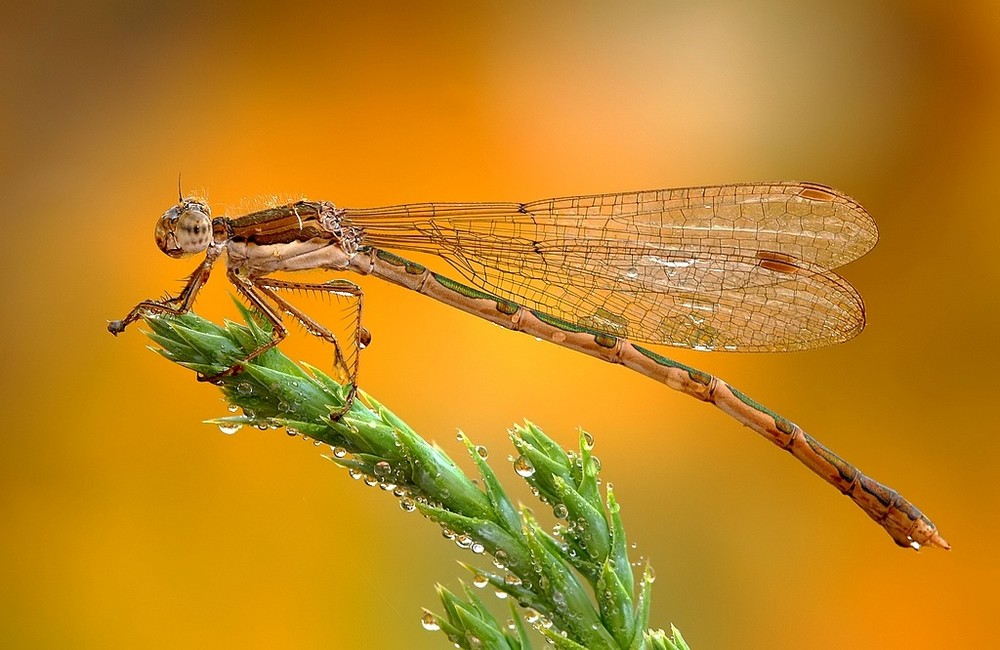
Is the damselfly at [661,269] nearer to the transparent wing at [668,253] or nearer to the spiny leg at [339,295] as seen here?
the transparent wing at [668,253]

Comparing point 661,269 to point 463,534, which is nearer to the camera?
point 463,534

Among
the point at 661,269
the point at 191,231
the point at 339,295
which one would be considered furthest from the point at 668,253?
the point at 191,231

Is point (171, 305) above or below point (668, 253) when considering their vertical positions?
below

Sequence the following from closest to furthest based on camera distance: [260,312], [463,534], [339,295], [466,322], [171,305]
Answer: [463,534] < [171,305] < [260,312] < [339,295] < [466,322]

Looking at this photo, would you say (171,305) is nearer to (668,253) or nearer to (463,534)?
(463,534)

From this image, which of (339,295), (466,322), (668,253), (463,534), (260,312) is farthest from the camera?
(466,322)

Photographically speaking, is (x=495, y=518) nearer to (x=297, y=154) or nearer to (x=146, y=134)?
(x=297, y=154)

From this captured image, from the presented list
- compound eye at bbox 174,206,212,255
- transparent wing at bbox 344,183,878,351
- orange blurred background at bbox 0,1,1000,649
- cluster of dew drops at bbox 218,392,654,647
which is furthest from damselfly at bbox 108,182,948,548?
cluster of dew drops at bbox 218,392,654,647

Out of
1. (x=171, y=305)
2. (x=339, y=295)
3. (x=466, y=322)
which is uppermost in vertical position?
(x=466, y=322)

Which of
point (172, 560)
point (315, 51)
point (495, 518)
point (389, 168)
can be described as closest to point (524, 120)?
point (389, 168)
